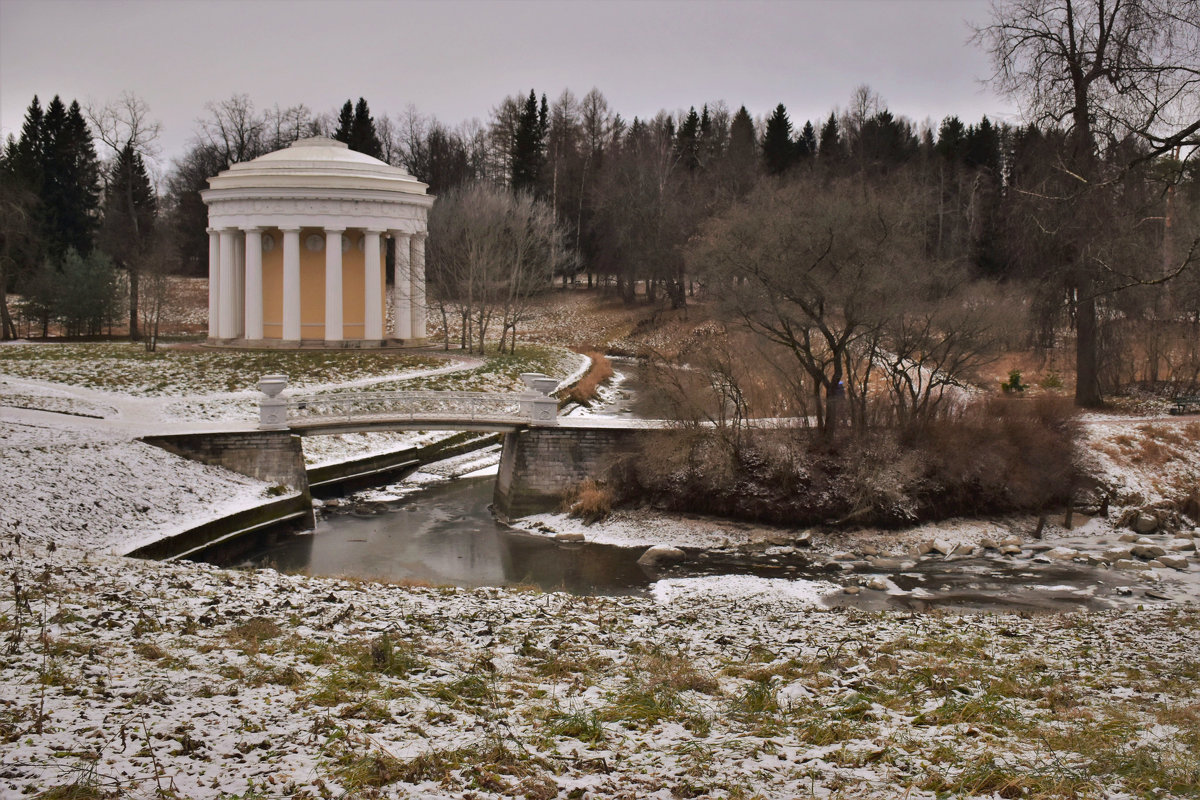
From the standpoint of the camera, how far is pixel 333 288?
142 feet

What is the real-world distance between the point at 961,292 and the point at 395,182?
2545cm

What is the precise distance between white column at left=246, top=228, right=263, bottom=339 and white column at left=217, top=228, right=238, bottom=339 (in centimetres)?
156

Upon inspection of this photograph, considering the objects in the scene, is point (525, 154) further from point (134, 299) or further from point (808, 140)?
point (134, 299)

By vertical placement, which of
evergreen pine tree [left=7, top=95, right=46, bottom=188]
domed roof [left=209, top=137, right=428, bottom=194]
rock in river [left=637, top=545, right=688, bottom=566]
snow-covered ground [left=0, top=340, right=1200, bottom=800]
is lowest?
rock in river [left=637, top=545, right=688, bottom=566]

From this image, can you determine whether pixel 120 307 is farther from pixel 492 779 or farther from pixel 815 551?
pixel 492 779

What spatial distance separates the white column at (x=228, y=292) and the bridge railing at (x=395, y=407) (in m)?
18.7

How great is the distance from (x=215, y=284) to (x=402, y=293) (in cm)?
Result: 862

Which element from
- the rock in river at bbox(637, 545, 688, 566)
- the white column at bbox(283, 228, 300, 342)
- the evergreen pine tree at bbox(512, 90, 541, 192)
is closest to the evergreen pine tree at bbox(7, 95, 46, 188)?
the white column at bbox(283, 228, 300, 342)

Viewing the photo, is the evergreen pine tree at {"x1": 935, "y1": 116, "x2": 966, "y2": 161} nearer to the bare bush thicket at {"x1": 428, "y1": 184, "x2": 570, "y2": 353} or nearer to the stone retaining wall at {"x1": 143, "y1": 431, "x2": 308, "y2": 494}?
the bare bush thicket at {"x1": 428, "y1": 184, "x2": 570, "y2": 353}

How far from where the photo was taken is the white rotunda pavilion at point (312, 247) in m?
42.3

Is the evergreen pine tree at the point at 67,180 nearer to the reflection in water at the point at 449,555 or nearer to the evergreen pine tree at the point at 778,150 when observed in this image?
the evergreen pine tree at the point at 778,150

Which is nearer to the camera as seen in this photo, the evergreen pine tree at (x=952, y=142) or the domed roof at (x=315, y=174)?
the domed roof at (x=315, y=174)

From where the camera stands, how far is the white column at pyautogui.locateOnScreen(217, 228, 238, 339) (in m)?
44.2

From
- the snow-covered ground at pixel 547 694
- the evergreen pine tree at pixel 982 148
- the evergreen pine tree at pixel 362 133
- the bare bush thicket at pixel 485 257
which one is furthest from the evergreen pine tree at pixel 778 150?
the snow-covered ground at pixel 547 694
